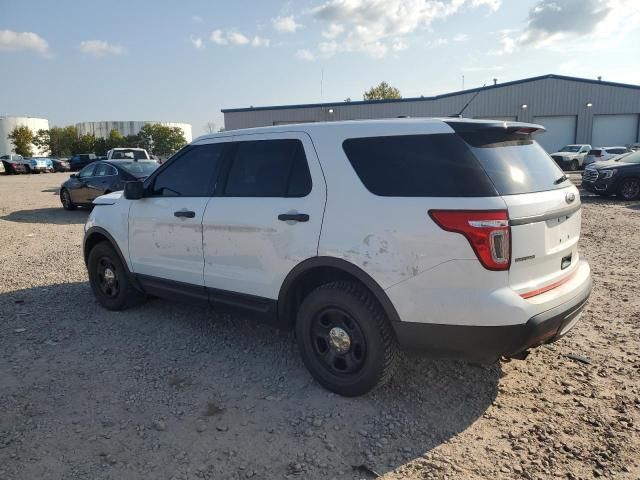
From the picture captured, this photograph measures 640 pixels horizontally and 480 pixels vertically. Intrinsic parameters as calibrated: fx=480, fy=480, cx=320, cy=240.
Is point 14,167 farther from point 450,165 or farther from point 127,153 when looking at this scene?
point 450,165

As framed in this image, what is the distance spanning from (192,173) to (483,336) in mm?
2823

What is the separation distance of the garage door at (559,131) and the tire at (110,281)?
116 feet

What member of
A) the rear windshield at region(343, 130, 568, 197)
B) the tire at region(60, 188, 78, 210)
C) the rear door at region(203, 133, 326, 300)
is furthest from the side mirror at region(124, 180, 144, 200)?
the tire at region(60, 188, 78, 210)

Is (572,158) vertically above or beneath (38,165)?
above

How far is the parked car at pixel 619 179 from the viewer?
46.8 feet

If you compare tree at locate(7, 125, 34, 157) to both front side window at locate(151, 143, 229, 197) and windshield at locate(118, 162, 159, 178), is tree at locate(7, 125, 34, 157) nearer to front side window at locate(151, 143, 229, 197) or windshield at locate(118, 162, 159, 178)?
windshield at locate(118, 162, 159, 178)

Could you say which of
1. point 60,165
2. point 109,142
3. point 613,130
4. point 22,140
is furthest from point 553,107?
point 22,140

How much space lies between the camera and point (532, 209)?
9.13ft

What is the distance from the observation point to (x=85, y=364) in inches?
155

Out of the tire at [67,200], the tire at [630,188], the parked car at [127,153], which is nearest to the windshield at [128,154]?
the parked car at [127,153]

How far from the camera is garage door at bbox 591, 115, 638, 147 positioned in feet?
112

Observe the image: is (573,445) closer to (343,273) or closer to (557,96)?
(343,273)

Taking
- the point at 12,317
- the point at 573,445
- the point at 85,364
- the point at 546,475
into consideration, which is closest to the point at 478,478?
the point at 546,475

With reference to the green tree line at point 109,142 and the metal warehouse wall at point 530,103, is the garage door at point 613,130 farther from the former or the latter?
the green tree line at point 109,142
